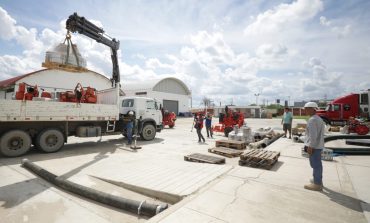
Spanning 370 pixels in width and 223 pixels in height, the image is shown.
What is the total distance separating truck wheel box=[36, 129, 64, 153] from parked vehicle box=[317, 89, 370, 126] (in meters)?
20.3

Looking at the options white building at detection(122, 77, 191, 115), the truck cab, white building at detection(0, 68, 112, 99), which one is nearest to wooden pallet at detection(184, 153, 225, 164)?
the truck cab

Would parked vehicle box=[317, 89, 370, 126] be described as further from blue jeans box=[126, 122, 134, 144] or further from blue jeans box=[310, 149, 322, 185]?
blue jeans box=[310, 149, 322, 185]

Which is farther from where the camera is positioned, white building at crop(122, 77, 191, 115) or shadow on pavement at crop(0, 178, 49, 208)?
white building at crop(122, 77, 191, 115)

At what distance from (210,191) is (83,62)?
7.80 meters

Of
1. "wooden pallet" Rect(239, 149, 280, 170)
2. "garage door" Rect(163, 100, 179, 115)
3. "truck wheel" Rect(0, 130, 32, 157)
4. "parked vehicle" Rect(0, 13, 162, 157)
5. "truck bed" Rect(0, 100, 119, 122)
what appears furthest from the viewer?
"garage door" Rect(163, 100, 179, 115)

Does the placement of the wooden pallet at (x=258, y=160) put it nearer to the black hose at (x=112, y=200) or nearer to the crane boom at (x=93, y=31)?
the black hose at (x=112, y=200)

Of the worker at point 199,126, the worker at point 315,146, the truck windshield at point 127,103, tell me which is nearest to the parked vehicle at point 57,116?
the truck windshield at point 127,103

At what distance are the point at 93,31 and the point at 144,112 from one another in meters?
4.78

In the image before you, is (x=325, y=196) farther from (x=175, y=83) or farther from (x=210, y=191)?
(x=175, y=83)

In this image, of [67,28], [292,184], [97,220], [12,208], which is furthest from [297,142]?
[67,28]

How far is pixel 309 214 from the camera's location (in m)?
3.32

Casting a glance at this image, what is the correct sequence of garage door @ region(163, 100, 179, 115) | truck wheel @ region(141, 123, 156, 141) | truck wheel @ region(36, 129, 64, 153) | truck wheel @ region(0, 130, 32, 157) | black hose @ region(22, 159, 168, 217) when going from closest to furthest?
1. black hose @ region(22, 159, 168, 217)
2. truck wheel @ region(0, 130, 32, 157)
3. truck wheel @ region(36, 129, 64, 153)
4. truck wheel @ region(141, 123, 156, 141)
5. garage door @ region(163, 100, 179, 115)

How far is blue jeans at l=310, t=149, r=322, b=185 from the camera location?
437 centimetres

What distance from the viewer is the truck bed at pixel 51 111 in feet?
23.9
